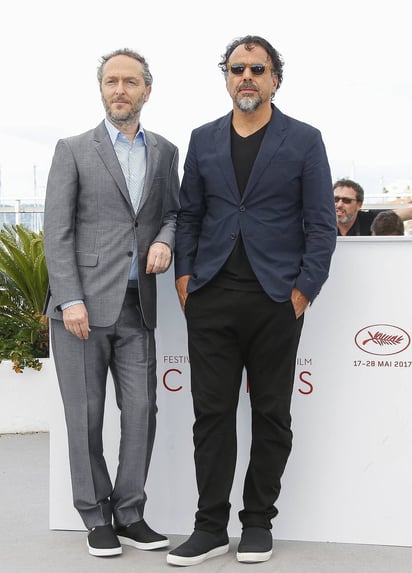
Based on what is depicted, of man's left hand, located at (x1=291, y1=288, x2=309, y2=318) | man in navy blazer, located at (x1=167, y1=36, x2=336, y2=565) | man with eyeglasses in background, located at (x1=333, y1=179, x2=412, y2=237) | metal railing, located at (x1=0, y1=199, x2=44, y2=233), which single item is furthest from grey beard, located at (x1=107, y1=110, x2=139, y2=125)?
metal railing, located at (x1=0, y1=199, x2=44, y2=233)

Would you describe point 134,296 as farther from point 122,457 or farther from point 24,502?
point 24,502

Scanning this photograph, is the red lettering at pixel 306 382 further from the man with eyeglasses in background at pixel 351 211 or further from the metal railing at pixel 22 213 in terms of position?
the metal railing at pixel 22 213

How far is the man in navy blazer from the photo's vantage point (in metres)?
3.64

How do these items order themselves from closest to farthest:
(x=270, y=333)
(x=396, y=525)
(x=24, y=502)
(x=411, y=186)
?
(x=270, y=333) → (x=396, y=525) → (x=24, y=502) → (x=411, y=186)

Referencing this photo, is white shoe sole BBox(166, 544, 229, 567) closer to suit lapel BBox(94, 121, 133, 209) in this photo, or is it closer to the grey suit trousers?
the grey suit trousers

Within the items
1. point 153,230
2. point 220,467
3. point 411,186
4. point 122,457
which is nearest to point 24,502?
point 122,457

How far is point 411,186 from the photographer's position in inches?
516

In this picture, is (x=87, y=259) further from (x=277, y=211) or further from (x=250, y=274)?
(x=277, y=211)

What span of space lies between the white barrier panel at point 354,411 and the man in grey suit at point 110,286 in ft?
1.61

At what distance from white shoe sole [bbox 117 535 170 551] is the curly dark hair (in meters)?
2.01

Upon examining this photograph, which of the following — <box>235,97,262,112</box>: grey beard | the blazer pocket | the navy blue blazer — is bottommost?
the blazer pocket

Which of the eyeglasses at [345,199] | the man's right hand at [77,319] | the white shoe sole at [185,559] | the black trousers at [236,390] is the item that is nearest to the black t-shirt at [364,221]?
the eyeglasses at [345,199]

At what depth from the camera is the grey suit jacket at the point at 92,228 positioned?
3.71 m

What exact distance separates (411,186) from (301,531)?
9812 millimetres
